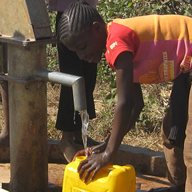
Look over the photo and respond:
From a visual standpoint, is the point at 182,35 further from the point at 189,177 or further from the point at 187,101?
the point at 189,177

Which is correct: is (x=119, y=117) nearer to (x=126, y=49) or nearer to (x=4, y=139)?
(x=126, y=49)

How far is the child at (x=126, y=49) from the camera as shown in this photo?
309 centimetres

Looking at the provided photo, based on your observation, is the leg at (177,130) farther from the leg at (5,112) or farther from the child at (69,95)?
the leg at (5,112)

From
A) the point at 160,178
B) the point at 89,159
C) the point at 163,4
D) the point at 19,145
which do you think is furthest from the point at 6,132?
the point at 163,4

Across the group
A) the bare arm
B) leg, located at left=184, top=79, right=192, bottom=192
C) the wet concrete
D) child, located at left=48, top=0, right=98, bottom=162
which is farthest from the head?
the wet concrete

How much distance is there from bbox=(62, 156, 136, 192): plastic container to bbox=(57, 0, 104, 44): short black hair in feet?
1.98

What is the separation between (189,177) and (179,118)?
0.41 meters

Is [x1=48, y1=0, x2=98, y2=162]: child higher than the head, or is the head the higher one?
the head

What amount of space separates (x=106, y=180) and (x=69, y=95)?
3.75ft

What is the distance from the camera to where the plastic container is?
121 inches

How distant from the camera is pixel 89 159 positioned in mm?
3160

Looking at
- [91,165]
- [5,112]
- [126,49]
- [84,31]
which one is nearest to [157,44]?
[126,49]

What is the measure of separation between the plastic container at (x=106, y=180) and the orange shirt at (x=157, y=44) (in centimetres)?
46

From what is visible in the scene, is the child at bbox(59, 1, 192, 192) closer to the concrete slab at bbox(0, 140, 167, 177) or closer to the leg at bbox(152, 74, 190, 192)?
the leg at bbox(152, 74, 190, 192)
